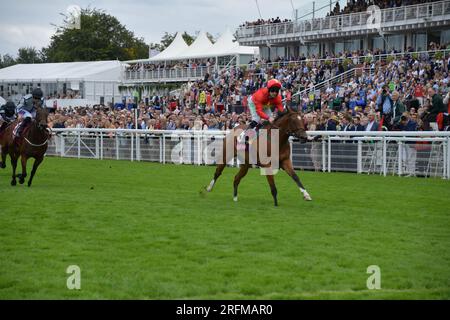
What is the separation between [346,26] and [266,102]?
94.2ft

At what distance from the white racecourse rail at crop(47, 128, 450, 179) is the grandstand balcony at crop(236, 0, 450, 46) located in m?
16.4

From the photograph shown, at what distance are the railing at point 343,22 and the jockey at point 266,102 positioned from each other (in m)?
24.0

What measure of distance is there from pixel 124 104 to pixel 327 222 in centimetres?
3722

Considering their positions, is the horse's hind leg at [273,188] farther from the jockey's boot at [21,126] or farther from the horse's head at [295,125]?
the jockey's boot at [21,126]

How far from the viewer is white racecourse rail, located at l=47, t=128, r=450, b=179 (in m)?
19.0

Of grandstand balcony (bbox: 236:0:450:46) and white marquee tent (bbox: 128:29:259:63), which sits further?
white marquee tent (bbox: 128:29:259:63)

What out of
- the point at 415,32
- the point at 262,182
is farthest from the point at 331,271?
the point at 415,32

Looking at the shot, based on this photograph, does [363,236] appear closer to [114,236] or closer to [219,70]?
[114,236]

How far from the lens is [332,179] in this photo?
61.6 ft

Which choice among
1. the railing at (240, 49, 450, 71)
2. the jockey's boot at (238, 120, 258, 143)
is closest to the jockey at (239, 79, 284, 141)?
the jockey's boot at (238, 120, 258, 143)

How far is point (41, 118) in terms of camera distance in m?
16.5

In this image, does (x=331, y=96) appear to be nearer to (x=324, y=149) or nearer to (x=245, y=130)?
(x=324, y=149)

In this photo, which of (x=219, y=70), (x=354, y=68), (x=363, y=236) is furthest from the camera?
(x=219, y=70)
